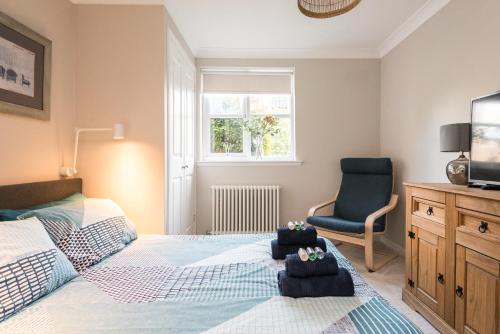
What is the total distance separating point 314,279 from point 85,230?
1.26 m

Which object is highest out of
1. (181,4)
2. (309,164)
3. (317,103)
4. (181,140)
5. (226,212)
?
(181,4)

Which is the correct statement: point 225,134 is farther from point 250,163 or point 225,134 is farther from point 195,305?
point 195,305

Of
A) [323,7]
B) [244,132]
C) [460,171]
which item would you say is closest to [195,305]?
[323,7]

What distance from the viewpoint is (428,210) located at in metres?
1.98

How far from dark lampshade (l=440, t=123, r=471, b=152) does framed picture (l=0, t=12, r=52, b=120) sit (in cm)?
288

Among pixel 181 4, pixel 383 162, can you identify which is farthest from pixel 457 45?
pixel 181 4

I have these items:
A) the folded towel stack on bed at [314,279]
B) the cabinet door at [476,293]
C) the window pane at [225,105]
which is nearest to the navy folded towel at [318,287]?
the folded towel stack on bed at [314,279]

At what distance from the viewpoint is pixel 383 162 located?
333 centimetres

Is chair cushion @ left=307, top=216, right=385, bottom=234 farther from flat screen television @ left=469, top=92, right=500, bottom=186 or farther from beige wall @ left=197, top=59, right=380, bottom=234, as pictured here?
flat screen television @ left=469, top=92, right=500, bottom=186

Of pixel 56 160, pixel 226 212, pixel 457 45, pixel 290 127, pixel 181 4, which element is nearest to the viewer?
pixel 56 160

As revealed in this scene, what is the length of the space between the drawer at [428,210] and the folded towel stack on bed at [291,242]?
33.0 inches

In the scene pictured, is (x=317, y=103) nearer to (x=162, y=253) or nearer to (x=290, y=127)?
(x=290, y=127)

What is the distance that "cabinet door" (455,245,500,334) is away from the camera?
1.42m

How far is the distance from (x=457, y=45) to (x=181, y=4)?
7.86 feet
